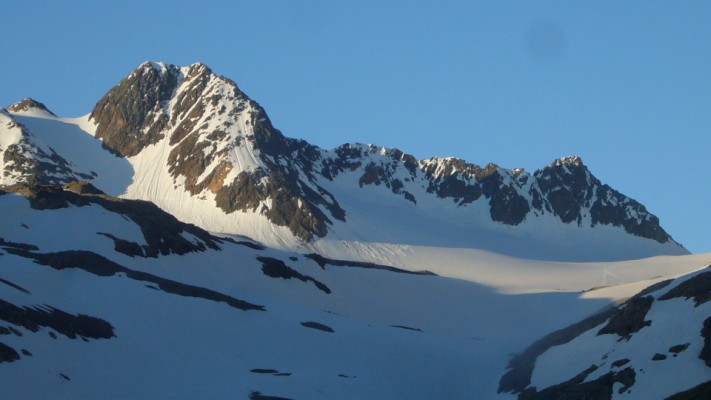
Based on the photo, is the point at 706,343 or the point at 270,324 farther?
the point at 270,324

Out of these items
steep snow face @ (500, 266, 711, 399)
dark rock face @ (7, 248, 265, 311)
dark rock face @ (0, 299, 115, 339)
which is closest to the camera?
steep snow face @ (500, 266, 711, 399)

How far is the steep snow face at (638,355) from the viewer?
6938 cm

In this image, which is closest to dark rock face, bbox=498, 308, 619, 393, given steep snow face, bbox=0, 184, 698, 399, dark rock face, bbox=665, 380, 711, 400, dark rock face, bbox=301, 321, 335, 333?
steep snow face, bbox=0, 184, 698, 399

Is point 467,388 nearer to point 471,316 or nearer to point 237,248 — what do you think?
point 471,316

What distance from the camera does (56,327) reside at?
85875mm

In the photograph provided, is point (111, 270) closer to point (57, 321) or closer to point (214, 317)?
point (214, 317)

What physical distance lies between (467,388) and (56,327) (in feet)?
111

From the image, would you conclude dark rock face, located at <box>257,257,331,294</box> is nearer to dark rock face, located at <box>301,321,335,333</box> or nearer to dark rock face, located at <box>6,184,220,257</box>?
dark rock face, located at <box>6,184,220,257</box>

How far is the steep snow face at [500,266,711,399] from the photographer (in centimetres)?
6938

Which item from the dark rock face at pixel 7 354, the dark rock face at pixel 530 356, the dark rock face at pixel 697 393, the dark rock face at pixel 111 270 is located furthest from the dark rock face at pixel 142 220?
the dark rock face at pixel 697 393

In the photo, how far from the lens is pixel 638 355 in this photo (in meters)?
75.8

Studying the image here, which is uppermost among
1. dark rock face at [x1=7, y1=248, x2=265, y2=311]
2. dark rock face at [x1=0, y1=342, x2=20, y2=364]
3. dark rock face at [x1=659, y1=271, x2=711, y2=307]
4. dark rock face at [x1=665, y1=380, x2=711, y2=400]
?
dark rock face at [x1=659, y1=271, x2=711, y2=307]

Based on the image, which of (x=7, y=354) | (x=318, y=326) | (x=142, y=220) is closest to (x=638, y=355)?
(x=7, y=354)

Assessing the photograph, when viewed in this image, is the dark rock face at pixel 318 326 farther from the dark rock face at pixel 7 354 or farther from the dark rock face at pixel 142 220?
the dark rock face at pixel 7 354
